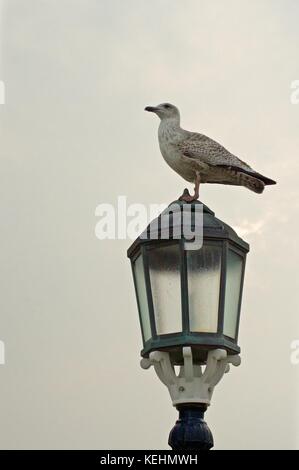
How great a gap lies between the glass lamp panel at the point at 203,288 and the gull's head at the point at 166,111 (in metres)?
1.83

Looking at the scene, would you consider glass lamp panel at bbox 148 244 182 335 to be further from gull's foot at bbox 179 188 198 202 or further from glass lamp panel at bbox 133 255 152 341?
gull's foot at bbox 179 188 198 202

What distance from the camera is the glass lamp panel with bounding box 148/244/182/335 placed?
5.91 meters

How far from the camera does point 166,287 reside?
6012 mm

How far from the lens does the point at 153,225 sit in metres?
A: 6.27

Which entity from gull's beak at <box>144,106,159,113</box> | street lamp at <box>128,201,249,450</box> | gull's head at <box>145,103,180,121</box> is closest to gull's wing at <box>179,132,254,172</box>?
gull's head at <box>145,103,180,121</box>

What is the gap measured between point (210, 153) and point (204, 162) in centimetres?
10

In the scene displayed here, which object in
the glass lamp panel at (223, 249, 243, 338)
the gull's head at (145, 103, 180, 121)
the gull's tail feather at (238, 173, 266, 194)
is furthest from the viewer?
the gull's head at (145, 103, 180, 121)

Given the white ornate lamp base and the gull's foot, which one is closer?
the white ornate lamp base

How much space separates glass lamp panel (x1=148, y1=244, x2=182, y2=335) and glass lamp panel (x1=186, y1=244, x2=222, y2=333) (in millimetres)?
82

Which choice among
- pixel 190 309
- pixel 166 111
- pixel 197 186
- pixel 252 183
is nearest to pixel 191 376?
pixel 190 309

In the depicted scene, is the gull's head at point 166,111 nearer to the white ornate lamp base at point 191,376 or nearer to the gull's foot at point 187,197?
the gull's foot at point 187,197

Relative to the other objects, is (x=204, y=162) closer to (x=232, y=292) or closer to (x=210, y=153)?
(x=210, y=153)

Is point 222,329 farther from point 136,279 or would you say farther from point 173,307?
point 136,279
